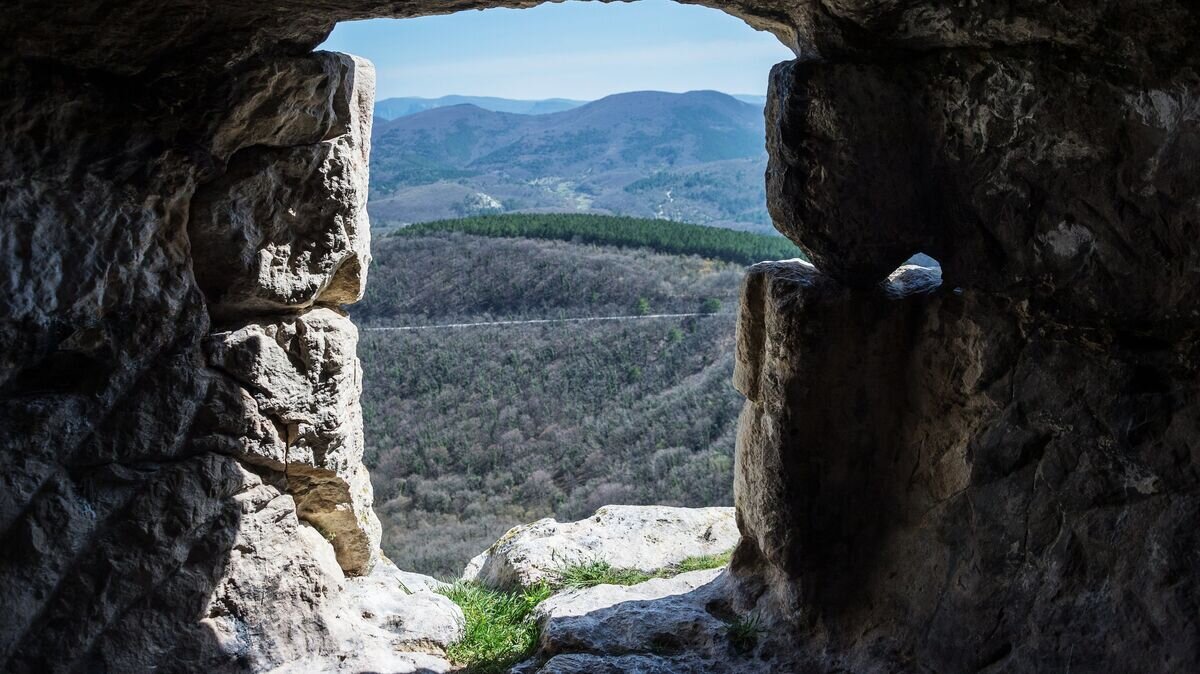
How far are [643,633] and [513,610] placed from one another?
3.36 feet

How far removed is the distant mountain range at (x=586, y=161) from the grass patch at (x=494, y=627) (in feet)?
31.3

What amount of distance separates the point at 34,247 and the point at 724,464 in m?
7.32

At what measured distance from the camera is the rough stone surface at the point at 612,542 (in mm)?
6055

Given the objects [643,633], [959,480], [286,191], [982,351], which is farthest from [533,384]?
Result: [982,351]

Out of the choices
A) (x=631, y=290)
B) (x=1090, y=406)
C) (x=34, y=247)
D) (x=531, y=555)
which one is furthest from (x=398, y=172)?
(x=1090, y=406)

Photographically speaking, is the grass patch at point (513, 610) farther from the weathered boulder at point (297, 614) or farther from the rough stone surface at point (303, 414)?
the rough stone surface at point (303, 414)

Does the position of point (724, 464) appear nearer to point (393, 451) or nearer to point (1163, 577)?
point (393, 451)

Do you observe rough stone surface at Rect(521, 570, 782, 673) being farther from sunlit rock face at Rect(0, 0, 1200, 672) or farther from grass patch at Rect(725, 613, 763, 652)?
sunlit rock face at Rect(0, 0, 1200, 672)

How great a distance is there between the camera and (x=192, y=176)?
417 centimetres

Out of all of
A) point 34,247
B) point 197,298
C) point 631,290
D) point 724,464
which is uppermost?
point 34,247

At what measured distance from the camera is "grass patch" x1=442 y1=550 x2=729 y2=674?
486 cm

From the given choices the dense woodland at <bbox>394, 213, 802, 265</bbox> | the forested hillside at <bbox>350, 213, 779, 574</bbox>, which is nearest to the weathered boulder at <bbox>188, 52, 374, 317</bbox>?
the forested hillside at <bbox>350, 213, 779, 574</bbox>

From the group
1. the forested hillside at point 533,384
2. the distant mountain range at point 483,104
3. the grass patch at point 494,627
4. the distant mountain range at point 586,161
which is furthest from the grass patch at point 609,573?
the distant mountain range at point 483,104

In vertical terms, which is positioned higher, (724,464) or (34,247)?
(34,247)
